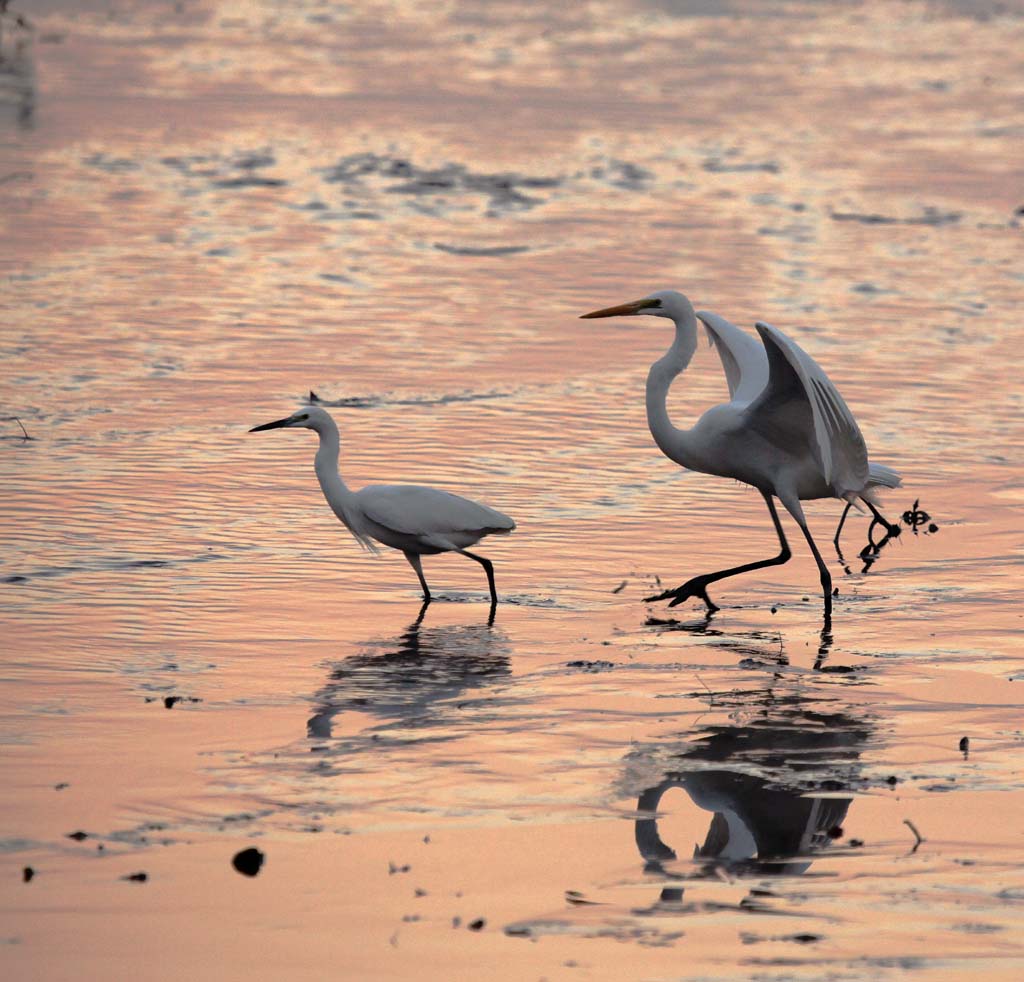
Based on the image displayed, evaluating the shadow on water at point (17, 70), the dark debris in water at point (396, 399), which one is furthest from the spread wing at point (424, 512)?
the shadow on water at point (17, 70)

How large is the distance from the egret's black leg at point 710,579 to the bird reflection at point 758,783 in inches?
57.4

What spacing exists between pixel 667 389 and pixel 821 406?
1.15 meters

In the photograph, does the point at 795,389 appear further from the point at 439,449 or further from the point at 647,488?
the point at 439,449

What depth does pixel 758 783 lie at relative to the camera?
307 inches

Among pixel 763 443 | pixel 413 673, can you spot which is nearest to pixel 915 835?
pixel 413 673

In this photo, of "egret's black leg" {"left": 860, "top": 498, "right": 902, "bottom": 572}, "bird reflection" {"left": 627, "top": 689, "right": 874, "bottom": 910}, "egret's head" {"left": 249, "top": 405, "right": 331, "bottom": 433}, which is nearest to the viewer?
"bird reflection" {"left": 627, "top": 689, "right": 874, "bottom": 910}

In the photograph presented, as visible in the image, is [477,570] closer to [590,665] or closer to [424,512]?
[424,512]

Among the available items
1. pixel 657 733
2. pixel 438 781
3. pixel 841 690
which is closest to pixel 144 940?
pixel 438 781

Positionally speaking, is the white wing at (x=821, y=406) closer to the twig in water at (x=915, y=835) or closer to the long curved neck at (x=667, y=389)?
the long curved neck at (x=667, y=389)

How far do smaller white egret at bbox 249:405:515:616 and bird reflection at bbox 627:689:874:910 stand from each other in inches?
85.7

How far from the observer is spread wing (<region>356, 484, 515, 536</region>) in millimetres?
10633

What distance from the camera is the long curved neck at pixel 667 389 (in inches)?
440

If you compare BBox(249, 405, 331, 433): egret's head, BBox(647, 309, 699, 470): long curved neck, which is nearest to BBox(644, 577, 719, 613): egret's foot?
BBox(647, 309, 699, 470): long curved neck

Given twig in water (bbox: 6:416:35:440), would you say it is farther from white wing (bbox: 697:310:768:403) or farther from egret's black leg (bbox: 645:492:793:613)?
egret's black leg (bbox: 645:492:793:613)
